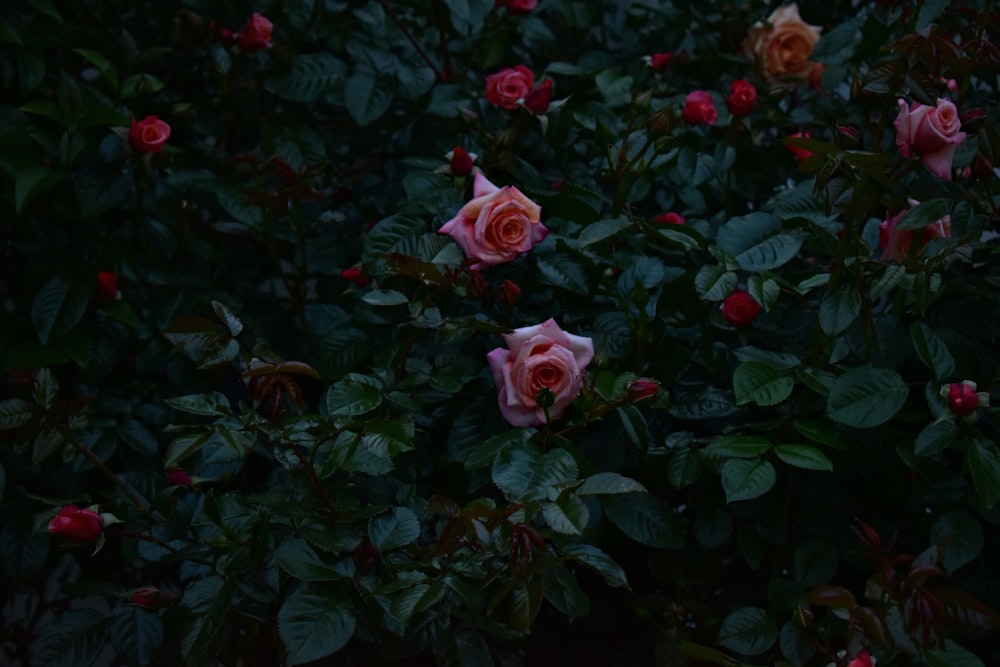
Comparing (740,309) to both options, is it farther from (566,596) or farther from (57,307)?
(57,307)

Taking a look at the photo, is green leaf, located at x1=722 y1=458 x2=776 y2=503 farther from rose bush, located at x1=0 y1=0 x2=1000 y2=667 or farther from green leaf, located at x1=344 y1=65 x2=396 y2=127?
green leaf, located at x1=344 y1=65 x2=396 y2=127

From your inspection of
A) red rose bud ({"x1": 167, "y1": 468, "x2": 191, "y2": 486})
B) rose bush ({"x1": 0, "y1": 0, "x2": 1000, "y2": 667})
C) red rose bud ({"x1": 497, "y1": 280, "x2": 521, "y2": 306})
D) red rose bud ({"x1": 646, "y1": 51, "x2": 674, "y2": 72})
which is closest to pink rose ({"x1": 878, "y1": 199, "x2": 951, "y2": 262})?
rose bush ({"x1": 0, "y1": 0, "x2": 1000, "y2": 667})

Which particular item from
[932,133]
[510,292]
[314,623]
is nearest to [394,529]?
[314,623]

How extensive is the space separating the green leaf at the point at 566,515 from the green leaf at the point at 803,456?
0.20 m

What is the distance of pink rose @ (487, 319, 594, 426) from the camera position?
936mm

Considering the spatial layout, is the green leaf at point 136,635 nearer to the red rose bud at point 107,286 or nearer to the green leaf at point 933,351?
the red rose bud at point 107,286

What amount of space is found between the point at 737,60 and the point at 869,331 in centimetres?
68

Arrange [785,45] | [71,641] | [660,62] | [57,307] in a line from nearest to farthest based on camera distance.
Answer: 1. [71,641]
2. [57,307]
3. [660,62]
4. [785,45]

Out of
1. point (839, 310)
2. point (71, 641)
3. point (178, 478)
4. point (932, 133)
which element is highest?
point (932, 133)

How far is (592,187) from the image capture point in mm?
1273

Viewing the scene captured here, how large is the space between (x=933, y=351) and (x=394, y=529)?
1.66 feet

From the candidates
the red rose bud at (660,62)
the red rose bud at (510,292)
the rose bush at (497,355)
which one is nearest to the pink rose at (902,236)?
the rose bush at (497,355)

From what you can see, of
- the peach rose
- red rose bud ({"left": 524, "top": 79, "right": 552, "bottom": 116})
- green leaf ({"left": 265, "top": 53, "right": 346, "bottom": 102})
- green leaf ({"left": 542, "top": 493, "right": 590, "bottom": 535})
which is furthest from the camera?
the peach rose

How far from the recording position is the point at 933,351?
37.5 inches
